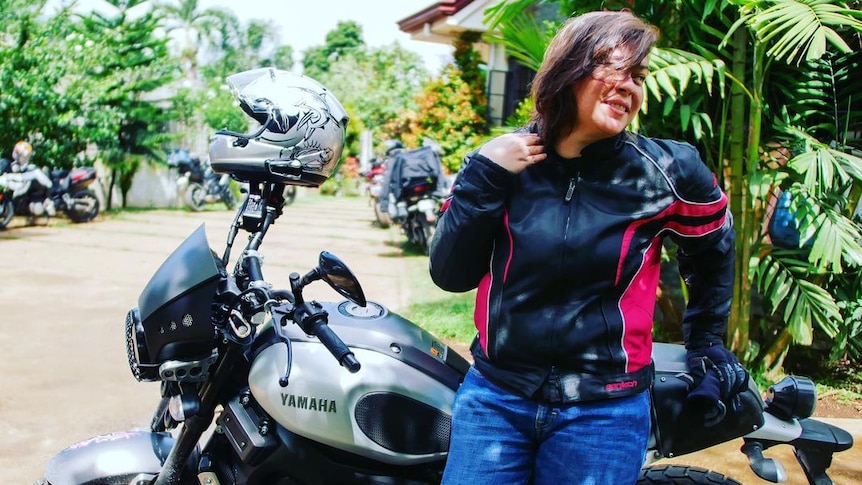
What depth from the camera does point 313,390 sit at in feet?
6.59

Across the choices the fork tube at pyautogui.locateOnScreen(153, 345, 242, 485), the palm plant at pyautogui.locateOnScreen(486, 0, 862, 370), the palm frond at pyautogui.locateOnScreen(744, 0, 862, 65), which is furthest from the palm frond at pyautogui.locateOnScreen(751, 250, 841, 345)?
the fork tube at pyautogui.locateOnScreen(153, 345, 242, 485)

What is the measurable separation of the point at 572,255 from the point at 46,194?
1199 centimetres

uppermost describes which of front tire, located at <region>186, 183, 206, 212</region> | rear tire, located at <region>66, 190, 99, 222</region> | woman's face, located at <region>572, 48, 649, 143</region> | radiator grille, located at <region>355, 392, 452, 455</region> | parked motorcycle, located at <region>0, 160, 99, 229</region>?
woman's face, located at <region>572, 48, 649, 143</region>

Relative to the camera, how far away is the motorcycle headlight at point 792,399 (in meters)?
2.03

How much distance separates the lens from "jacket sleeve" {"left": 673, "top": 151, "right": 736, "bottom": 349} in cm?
175

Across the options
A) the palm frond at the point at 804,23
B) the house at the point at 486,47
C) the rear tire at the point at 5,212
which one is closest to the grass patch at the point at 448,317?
the palm frond at the point at 804,23

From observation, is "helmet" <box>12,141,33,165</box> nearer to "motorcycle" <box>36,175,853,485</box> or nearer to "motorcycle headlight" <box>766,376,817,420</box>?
"motorcycle" <box>36,175,853,485</box>

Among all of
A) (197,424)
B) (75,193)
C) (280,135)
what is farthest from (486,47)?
(197,424)

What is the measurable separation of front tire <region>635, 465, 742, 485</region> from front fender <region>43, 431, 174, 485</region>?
1501 millimetres

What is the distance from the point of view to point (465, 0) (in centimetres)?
1209

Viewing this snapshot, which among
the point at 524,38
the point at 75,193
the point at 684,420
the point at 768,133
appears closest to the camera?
the point at 684,420

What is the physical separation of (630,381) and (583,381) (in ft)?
0.39

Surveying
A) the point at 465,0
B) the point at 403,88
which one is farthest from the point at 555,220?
the point at 403,88

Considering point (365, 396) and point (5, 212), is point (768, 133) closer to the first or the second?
point (365, 396)
